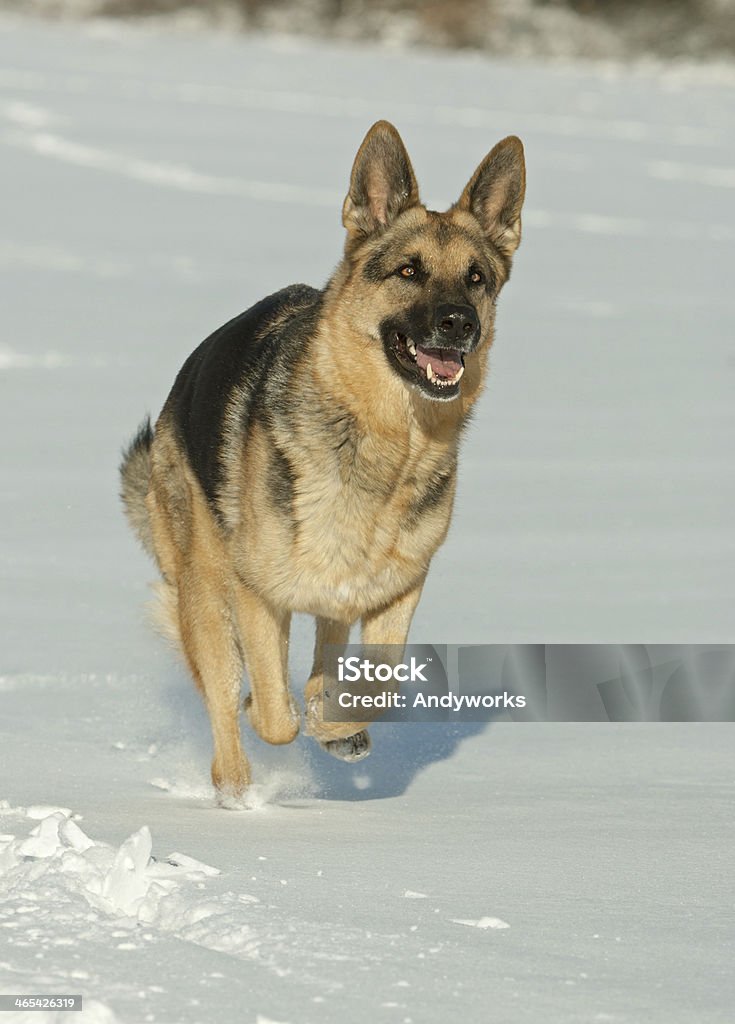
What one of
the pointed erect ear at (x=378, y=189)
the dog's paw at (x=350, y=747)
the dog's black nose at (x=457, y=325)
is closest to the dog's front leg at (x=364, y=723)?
the dog's paw at (x=350, y=747)

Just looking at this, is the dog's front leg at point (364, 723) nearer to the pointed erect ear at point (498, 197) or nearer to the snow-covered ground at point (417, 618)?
the snow-covered ground at point (417, 618)

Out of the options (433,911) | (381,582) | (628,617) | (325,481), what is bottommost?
(628,617)

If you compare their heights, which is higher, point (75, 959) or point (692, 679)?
point (75, 959)

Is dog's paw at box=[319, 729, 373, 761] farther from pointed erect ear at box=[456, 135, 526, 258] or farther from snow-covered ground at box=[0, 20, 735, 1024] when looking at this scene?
pointed erect ear at box=[456, 135, 526, 258]

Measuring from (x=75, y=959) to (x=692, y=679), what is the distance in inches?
143

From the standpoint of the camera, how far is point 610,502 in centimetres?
871

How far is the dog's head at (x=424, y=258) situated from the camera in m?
4.54

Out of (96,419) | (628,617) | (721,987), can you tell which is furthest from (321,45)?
(721,987)

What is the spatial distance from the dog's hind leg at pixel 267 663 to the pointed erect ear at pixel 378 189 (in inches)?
48.2

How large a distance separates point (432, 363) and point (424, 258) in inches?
16.6

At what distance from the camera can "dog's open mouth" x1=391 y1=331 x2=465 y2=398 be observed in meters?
4.51

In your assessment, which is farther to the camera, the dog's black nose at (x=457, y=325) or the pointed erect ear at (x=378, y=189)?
the pointed erect ear at (x=378, y=189)

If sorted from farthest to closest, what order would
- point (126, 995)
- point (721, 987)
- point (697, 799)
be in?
point (697, 799) → point (721, 987) → point (126, 995)

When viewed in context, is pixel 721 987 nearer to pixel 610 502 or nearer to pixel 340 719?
pixel 340 719
